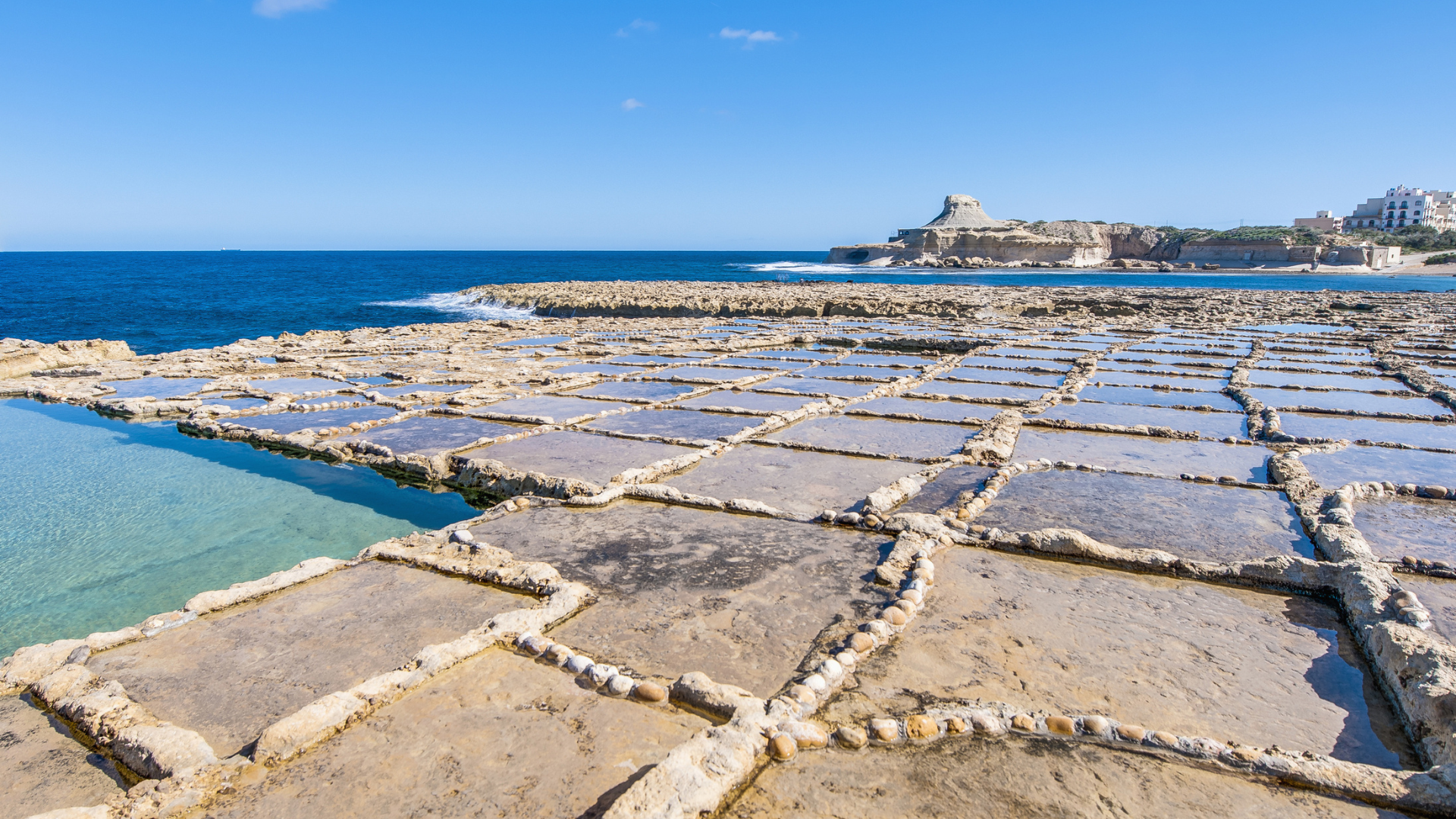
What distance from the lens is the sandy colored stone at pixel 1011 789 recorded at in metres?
1.89

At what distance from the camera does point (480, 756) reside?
212cm

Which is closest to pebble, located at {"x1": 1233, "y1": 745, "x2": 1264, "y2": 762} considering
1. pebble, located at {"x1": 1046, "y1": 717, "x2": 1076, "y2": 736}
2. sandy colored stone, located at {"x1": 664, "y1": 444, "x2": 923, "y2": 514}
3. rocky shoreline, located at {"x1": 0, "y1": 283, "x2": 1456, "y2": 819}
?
rocky shoreline, located at {"x1": 0, "y1": 283, "x2": 1456, "y2": 819}

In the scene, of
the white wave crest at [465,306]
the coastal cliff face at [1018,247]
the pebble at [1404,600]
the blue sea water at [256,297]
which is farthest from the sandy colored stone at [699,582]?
the coastal cliff face at [1018,247]

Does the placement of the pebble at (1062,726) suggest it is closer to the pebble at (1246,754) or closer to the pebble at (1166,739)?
the pebble at (1166,739)

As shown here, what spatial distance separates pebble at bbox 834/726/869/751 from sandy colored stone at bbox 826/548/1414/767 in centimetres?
9

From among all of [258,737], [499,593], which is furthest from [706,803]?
[499,593]

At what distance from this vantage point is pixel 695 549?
362 cm

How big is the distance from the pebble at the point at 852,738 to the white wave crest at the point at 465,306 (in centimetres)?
2097

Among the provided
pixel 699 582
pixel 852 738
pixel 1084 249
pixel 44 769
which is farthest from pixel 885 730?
pixel 1084 249

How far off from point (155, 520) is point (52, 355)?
885 centimetres

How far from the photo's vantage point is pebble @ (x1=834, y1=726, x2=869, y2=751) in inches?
84.7

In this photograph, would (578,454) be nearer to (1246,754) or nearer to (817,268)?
(1246,754)

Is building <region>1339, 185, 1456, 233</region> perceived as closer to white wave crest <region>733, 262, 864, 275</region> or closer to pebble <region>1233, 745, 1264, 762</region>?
white wave crest <region>733, 262, 864, 275</region>

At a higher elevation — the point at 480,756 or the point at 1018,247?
the point at 1018,247
